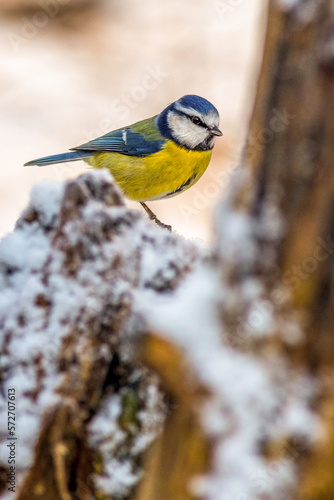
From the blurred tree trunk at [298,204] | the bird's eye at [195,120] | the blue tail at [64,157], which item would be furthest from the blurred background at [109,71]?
the blurred tree trunk at [298,204]

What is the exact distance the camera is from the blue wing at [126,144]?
297cm

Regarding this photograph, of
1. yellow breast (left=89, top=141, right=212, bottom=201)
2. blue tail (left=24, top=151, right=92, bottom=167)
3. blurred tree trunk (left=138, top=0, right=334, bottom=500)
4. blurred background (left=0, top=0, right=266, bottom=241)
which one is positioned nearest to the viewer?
blurred tree trunk (left=138, top=0, right=334, bottom=500)

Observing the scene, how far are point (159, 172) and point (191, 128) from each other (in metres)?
0.29

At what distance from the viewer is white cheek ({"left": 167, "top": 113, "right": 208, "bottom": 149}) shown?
296cm

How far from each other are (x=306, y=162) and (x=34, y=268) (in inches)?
26.6

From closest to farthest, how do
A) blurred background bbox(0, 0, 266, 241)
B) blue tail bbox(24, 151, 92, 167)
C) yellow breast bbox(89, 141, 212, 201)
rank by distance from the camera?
yellow breast bbox(89, 141, 212, 201) < blue tail bbox(24, 151, 92, 167) < blurred background bbox(0, 0, 266, 241)

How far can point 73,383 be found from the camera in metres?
1.16

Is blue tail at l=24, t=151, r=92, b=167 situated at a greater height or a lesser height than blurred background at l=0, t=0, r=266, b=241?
lesser

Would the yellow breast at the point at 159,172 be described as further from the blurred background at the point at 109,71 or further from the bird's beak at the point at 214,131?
the blurred background at the point at 109,71

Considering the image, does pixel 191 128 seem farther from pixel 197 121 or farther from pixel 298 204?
pixel 298 204

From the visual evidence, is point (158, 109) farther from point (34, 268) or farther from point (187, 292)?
point (187, 292)

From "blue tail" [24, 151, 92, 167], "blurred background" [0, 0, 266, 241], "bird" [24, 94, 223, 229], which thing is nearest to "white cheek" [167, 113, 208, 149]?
"bird" [24, 94, 223, 229]

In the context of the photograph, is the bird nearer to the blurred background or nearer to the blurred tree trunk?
the blurred background

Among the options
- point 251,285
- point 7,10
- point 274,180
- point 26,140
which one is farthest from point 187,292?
point 7,10
